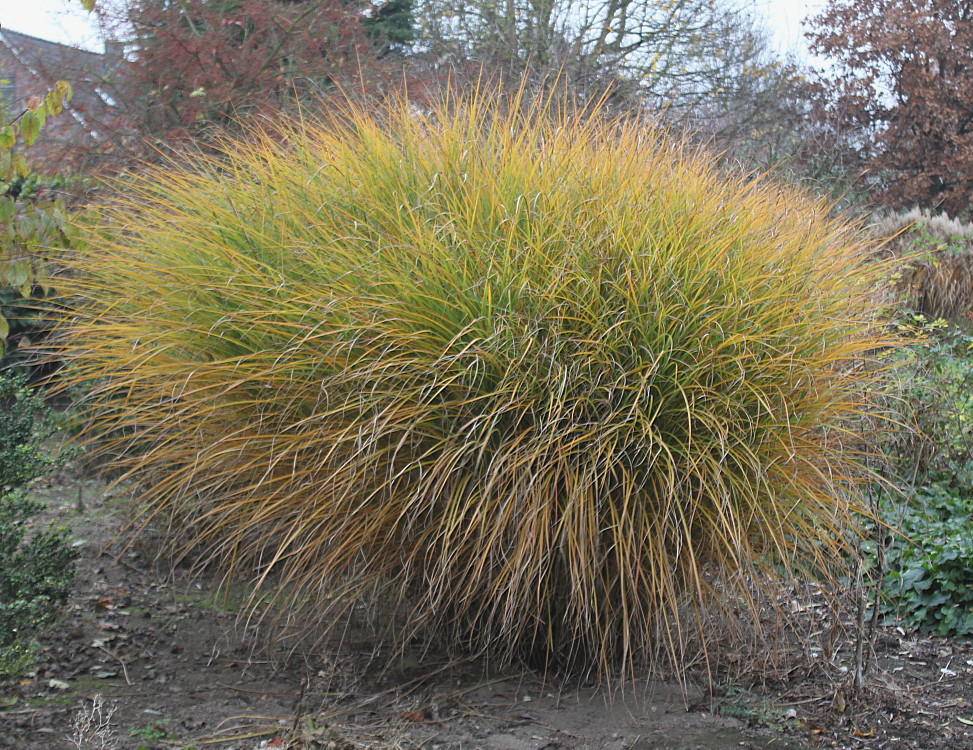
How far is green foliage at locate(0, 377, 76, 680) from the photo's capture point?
2625mm

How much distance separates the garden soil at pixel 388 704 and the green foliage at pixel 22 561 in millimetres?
224

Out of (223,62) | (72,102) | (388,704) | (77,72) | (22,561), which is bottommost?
(388,704)

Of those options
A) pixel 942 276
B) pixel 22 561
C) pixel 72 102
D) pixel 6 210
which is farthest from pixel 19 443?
pixel 942 276

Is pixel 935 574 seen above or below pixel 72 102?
below

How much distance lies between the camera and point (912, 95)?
52.1 ft

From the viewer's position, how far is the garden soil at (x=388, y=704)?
2.69 meters

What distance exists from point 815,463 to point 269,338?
193 cm

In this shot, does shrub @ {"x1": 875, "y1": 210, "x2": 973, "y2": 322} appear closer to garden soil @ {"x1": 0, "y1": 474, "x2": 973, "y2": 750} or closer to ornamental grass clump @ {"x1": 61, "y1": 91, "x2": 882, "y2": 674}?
garden soil @ {"x1": 0, "y1": 474, "x2": 973, "y2": 750}

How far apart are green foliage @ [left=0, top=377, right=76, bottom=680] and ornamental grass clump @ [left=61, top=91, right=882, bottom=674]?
0.37 m

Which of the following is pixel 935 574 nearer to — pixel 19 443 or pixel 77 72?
pixel 19 443

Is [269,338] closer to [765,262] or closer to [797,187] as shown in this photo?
[765,262]

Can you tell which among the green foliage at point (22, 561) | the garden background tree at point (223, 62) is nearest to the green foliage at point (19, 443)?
the green foliage at point (22, 561)

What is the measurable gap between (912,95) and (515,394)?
16113 mm

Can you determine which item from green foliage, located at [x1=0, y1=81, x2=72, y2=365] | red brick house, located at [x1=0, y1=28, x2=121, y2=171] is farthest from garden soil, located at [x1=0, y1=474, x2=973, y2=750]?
red brick house, located at [x1=0, y1=28, x2=121, y2=171]
